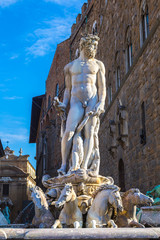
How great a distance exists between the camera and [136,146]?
44.1 ft

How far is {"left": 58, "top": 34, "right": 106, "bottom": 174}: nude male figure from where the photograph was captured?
684 centimetres

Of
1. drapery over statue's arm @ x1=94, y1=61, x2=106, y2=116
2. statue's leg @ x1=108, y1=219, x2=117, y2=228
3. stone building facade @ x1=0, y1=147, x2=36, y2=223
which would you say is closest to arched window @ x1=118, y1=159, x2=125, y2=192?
drapery over statue's arm @ x1=94, y1=61, x2=106, y2=116

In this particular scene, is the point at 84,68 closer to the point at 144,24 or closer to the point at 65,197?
the point at 65,197

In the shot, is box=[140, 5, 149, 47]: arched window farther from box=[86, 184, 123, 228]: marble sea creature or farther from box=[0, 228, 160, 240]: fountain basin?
box=[0, 228, 160, 240]: fountain basin

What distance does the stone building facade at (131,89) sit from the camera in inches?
448

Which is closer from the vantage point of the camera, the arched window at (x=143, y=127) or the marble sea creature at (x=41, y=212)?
the marble sea creature at (x=41, y=212)

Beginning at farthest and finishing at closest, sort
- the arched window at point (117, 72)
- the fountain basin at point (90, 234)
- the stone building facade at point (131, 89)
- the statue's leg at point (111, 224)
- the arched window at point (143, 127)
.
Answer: the arched window at point (117, 72) → the arched window at point (143, 127) → the stone building facade at point (131, 89) → the statue's leg at point (111, 224) → the fountain basin at point (90, 234)

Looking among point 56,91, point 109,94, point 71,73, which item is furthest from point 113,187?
point 56,91

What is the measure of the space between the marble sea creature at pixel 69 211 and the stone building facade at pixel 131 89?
17.9ft

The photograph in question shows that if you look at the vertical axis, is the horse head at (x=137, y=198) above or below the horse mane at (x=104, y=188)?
below

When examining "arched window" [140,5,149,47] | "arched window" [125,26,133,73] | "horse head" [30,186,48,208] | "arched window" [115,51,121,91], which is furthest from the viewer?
"arched window" [115,51,121,91]

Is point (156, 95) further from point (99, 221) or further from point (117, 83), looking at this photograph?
point (117, 83)

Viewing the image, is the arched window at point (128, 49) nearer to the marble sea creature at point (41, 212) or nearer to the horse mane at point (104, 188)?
the horse mane at point (104, 188)

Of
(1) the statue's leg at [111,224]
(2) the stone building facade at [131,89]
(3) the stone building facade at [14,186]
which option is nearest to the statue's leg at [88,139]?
(1) the statue's leg at [111,224]
